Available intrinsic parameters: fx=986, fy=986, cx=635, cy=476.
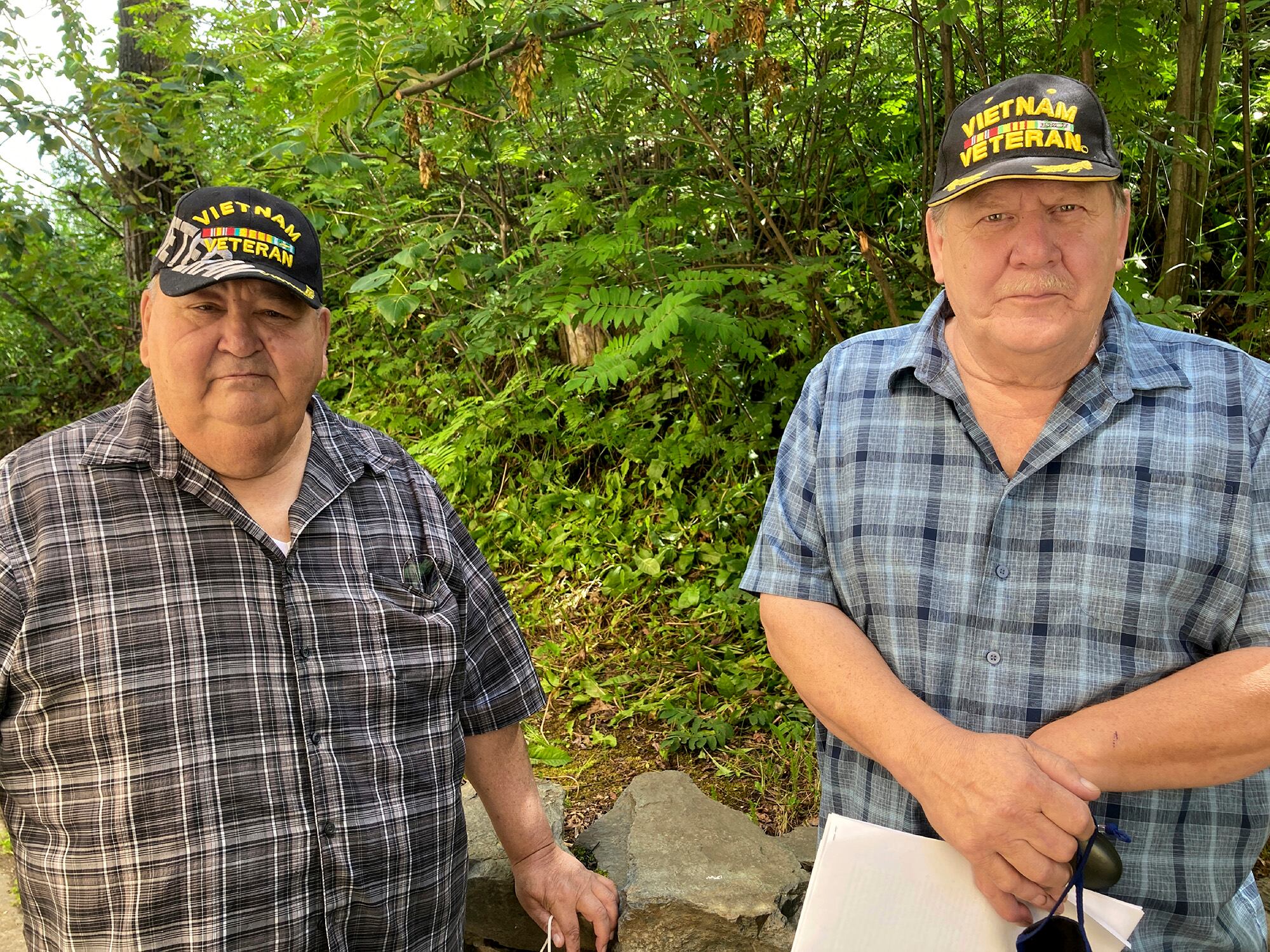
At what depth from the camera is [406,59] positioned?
10.7 feet

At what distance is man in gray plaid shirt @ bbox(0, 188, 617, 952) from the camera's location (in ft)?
5.76

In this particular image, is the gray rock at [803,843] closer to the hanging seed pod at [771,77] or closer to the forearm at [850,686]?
the forearm at [850,686]

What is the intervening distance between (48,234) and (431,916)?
6273 mm

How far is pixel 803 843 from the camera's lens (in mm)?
2949

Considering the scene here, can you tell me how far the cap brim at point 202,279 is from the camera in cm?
186

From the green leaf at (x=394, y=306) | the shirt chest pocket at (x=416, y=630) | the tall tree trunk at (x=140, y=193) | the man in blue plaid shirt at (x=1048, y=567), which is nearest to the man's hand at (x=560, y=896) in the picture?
the shirt chest pocket at (x=416, y=630)

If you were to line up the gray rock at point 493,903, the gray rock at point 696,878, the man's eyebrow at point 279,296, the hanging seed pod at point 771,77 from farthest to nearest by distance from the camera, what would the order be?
the hanging seed pod at point 771,77 → the gray rock at point 493,903 → the gray rock at point 696,878 → the man's eyebrow at point 279,296

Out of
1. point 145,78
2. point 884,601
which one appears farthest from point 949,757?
point 145,78

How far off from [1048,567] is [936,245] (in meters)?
0.62

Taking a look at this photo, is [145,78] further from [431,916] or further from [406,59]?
[431,916]

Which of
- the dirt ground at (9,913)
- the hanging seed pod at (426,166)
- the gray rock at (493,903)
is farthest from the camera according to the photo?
the hanging seed pod at (426,166)

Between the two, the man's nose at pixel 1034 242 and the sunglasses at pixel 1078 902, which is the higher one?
the man's nose at pixel 1034 242

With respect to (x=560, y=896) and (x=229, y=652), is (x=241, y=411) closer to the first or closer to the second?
(x=229, y=652)

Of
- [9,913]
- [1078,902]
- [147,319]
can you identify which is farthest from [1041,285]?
[9,913]
